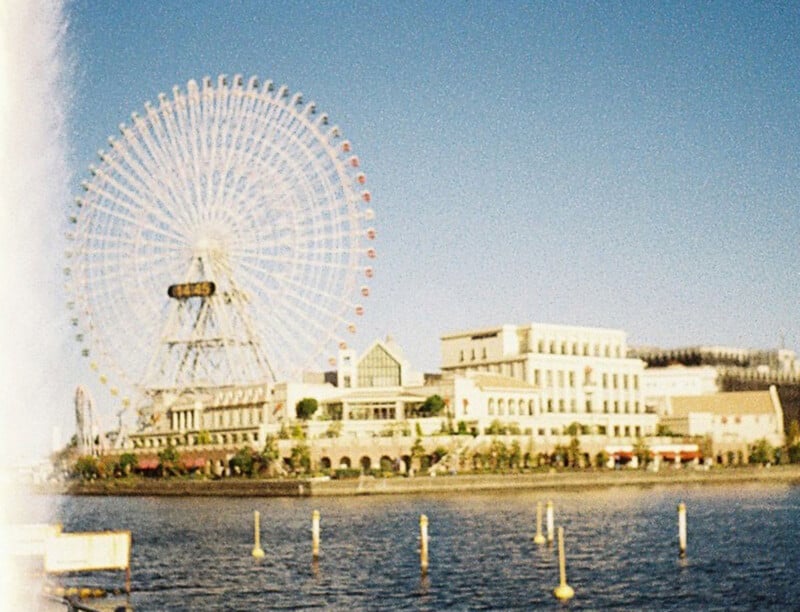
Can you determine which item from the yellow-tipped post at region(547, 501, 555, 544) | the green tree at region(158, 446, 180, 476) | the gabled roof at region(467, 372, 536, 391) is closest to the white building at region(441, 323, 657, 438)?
the gabled roof at region(467, 372, 536, 391)

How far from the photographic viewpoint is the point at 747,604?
54.9 meters

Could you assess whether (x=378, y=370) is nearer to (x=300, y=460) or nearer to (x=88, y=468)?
(x=300, y=460)

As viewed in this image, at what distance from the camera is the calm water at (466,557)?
188 feet

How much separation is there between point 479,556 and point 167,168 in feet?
245

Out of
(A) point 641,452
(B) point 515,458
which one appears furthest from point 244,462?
(A) point 641,452

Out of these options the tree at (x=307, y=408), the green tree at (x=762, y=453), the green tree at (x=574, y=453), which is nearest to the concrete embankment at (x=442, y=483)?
the green tree at (x=762, y=453)

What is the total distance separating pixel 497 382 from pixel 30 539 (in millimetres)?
132789

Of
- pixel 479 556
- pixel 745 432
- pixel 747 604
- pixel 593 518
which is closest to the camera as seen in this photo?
pixel 747 604

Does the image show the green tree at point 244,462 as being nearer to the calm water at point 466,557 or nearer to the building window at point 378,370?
the building window at point 378,370

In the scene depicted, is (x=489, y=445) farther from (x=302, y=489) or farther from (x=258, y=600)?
(x=258, y=600)

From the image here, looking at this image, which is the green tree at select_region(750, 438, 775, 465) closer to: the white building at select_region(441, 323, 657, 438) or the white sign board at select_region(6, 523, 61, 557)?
the white building at select_region(441, 323, 657, 438)

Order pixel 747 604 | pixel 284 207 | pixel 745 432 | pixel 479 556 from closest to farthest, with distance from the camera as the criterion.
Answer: pixel 747 604, pixel 479 556, pixel 284 207, pixel 745 432

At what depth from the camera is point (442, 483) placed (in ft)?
475

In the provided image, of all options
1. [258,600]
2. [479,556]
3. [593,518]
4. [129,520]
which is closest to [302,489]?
[129,520]
